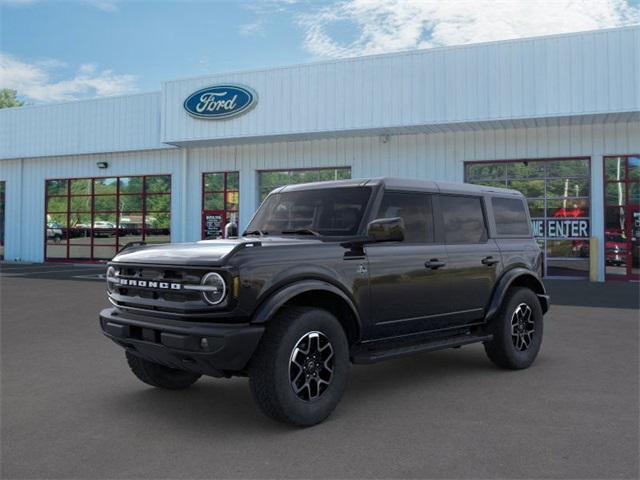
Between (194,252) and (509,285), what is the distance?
3.49 m

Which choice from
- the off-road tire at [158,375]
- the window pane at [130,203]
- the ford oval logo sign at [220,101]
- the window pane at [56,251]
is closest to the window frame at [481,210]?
the off-road tire at [158,375]

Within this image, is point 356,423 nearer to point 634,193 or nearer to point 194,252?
point 194,252

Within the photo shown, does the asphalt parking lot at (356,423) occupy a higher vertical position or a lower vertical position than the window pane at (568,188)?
lower

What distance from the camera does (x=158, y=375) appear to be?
17.6 ft

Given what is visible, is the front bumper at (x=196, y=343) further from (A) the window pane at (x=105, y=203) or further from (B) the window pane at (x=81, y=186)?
(B) the window pane at (x=81, y=186)

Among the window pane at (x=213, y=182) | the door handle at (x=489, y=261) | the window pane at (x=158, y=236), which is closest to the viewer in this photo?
the door handle at (x=489, y=261)

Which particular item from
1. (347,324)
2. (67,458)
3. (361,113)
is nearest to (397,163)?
(361,113)

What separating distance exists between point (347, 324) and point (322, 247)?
695 millimetres

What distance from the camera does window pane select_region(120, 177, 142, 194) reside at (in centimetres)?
2436

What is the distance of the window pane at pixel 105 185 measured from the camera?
82.1 ft

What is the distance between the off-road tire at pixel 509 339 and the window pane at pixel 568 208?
494 inches

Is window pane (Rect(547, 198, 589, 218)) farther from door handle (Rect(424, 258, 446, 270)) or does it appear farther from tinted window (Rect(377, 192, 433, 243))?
door handle (Rect(424, 258, 446, 270))

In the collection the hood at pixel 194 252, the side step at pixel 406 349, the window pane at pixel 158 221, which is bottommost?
the side step at pixel 406 349

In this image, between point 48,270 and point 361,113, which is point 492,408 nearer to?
point 361,113
